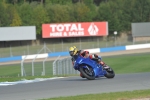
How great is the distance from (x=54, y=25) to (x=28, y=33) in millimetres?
5536

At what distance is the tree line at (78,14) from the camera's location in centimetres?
7962

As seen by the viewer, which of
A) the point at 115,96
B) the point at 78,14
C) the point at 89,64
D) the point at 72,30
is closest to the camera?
the point at 115,96

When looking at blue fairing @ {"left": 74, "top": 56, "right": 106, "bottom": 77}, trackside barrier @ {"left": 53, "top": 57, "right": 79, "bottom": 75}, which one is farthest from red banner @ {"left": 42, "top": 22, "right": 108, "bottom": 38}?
blue fairing @ {"left": 74, "top": 56, "right": 106, "bottom": 77}

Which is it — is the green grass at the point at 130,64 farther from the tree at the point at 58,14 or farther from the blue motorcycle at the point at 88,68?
the tree at the point at 58,14

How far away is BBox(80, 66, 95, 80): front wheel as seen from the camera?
18.6 meters

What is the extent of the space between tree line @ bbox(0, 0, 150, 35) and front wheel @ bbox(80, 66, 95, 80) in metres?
60.6

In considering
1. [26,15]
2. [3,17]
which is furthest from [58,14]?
[3,17]

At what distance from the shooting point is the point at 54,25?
7556 cm

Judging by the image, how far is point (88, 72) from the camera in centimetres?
1875

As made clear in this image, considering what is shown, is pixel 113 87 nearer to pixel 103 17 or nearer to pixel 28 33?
pixel 28 33

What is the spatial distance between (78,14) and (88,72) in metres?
64.5

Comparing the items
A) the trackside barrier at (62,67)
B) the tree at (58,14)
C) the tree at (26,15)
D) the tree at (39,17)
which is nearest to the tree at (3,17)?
the tree at (26,15)

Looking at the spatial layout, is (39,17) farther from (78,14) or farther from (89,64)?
(89,64)

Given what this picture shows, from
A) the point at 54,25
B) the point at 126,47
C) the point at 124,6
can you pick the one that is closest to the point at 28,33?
the point at 54,25
